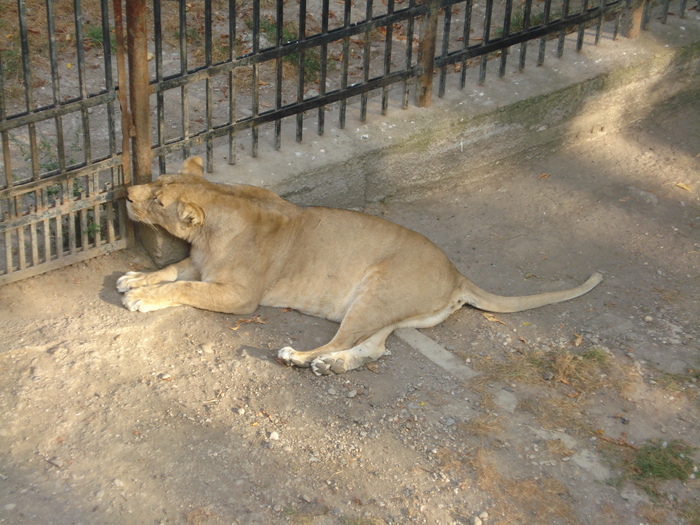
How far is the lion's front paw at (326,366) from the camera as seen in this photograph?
5.22m

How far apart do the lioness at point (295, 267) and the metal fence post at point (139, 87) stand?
19 centimetres

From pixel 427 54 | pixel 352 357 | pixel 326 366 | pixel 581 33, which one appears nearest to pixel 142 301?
pixel 326 366

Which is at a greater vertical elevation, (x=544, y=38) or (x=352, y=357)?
(x=544, y=38)

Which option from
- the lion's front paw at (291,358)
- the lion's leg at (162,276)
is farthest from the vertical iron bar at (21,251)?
the lion's front paw at (291,358)

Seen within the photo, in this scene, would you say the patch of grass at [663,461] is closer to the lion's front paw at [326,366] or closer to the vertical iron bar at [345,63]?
the lion's front paw at [326,366]

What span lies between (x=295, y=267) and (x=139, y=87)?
154 cm

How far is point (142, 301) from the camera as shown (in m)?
5.53

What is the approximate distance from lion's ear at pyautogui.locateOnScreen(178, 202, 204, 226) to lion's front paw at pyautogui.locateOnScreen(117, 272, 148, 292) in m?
0.49

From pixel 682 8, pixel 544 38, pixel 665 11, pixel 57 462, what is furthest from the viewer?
pixel 682 8

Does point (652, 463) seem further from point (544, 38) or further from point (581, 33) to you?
point (581, 33)

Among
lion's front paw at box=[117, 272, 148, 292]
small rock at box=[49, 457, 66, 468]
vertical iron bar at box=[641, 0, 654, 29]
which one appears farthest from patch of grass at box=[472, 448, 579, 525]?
vertical iron bar at box=[641, 0, 654, 29]

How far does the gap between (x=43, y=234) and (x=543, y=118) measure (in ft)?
14.4

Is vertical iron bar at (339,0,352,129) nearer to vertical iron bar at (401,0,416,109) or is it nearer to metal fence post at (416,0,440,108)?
vertical iron bar at (401,0,416,109)

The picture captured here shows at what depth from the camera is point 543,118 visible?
7.79 metres
